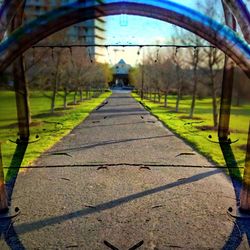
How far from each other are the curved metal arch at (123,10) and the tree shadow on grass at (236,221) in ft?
6.99

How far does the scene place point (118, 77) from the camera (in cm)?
1421

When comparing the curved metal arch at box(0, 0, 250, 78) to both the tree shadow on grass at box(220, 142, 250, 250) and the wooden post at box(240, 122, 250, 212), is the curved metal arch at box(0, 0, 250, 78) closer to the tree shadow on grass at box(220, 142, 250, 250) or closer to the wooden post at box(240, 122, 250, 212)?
the wooden post at box(240, 122, 250, 212)

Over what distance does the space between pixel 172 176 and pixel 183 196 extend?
1.36 meters

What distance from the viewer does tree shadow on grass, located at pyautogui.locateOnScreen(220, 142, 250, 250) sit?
4.42 m

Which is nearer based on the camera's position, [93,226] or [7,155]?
[93,226]

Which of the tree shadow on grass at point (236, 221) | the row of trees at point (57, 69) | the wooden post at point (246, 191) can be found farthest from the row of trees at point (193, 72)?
the row of trees at point (57, 69)

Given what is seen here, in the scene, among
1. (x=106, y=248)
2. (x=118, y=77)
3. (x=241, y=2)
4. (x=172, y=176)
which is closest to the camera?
(x=106, y=248)

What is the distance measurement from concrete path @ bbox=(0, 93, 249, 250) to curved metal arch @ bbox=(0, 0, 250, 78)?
2221 millimetres

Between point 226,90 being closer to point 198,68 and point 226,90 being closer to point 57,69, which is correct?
point 198,68

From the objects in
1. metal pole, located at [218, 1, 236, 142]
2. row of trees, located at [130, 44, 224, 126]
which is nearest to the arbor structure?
row of trees, located at [130, 44, 224, 126]

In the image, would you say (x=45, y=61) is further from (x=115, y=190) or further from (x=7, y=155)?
(x=115, y=190)

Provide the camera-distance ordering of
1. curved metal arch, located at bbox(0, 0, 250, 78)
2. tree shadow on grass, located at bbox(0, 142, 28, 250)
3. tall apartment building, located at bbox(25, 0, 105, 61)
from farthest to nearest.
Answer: tall apartment building, located at bbox(25, 0, 105, 61)
curved metal arch, located at bbox(0, 0, 250, 78)
tree shadow on grass, located at bbox(0, 142, 28, 250)

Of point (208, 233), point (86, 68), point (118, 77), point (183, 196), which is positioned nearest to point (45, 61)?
point (118, 77)

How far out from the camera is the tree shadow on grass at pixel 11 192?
4379mm
